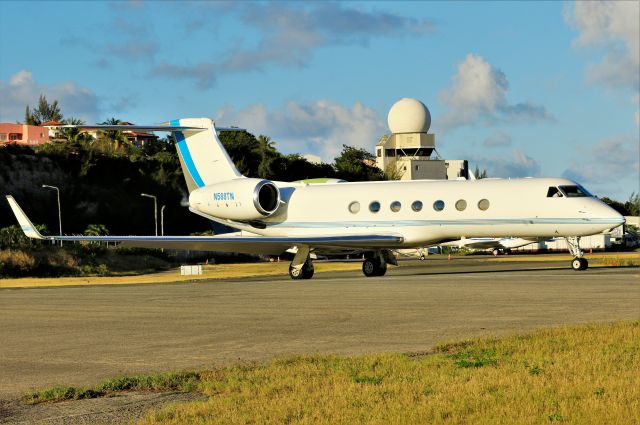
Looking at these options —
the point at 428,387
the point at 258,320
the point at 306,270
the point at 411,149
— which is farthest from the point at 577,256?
the point at 411,149

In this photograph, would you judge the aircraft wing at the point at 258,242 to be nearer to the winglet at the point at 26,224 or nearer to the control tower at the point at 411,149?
the winglet at the point at 26,224

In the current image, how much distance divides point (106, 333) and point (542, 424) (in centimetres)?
941

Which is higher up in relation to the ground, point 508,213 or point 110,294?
point 508,213

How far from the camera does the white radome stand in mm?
117750

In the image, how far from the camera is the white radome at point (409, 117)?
118 metres

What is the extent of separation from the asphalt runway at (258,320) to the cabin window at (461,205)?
5599mm

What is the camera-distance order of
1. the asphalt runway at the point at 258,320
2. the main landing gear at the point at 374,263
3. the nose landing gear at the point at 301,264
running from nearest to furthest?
the asphalt runway at the point at 258,320
the nose landing gear at the point at 301,264
the main landing gear at the point at 374,263

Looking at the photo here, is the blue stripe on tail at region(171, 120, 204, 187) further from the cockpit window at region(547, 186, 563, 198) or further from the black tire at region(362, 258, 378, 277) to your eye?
the cockpit window at region(547, 186, 563, 198)

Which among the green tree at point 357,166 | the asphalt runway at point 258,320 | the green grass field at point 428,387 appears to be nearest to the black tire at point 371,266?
the asphalt runway at point 258,320

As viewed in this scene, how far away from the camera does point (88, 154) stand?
92.0m

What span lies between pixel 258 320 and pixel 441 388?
8288 millimetres

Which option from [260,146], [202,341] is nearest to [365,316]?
[202,341]

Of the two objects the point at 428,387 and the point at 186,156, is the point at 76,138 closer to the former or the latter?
the point at 186,156

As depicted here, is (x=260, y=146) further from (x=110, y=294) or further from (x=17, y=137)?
(x=110, y=294)
